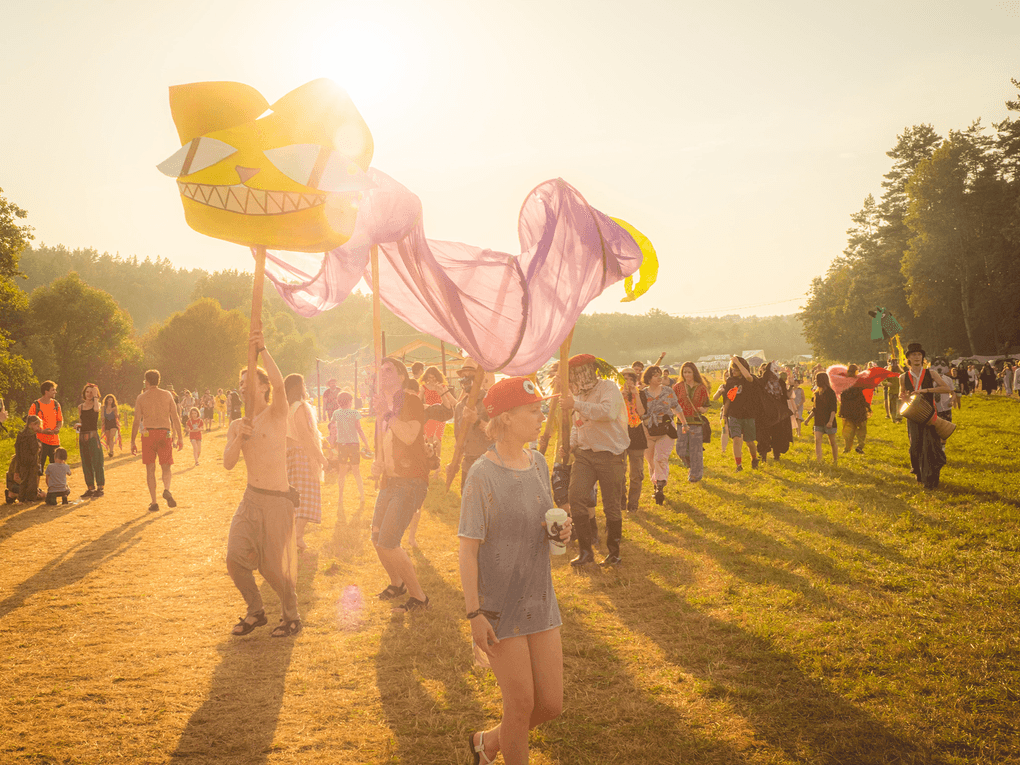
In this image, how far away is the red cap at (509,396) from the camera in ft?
10.1

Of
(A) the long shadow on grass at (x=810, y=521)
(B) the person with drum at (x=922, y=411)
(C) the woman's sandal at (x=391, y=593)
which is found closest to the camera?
(C) the woman's sandal at (x=391, y=593)

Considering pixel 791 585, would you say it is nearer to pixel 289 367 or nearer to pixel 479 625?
pixel 479 625

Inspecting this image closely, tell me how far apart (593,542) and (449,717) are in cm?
339

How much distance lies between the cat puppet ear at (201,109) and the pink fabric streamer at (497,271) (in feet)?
3.20

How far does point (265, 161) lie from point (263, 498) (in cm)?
267

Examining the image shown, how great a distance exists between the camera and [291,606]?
221 inches

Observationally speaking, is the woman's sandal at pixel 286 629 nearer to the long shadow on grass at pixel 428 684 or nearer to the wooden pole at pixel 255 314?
the long shadow on grass at pixel 428 684

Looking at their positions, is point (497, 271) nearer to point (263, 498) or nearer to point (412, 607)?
point (263, 498)

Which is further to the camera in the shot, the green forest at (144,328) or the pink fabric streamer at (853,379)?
the green forest at (144,328)

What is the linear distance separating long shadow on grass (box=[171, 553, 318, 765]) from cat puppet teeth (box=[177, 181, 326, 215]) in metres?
3.19

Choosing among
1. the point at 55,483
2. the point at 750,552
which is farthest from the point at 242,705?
the point at 55,483

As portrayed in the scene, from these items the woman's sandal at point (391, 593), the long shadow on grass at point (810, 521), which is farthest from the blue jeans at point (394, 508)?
the long shadow on grass at point (810, 521)

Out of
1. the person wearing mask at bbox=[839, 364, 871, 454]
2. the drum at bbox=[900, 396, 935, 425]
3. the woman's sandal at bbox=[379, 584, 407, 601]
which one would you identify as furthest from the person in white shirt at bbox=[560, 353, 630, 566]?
the person wearing mask at bbox=[839, 364, 871, 454]

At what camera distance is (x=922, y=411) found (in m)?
9.45
